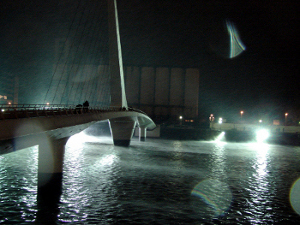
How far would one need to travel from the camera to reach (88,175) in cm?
2344

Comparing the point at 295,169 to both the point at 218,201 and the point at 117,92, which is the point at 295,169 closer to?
the point at 218,201

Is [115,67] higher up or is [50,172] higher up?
[115,67]

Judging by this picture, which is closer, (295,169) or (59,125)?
(59,125)

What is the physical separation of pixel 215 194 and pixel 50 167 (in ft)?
35.0

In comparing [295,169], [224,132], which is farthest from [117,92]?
[224,132]

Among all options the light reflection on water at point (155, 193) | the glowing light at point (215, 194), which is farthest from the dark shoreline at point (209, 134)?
the glowing light at point (215, 194)

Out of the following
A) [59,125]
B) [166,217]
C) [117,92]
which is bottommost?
[166,217]

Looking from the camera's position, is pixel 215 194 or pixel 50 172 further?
pixel 50 172

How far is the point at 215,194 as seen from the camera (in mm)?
18891

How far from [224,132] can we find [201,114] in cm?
3751

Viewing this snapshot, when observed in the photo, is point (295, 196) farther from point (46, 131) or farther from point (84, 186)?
point (46, 131)

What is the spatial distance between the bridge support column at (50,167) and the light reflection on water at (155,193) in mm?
677

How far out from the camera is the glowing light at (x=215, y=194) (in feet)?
53.7

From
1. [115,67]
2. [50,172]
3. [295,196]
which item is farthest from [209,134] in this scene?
[50,172]
